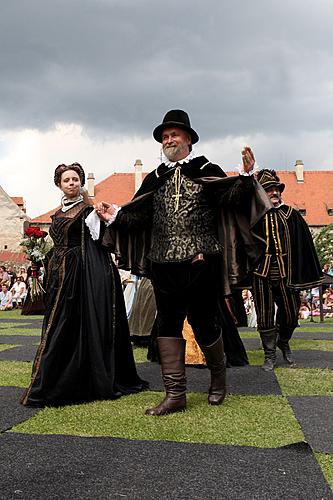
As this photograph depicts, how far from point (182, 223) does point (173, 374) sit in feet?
3.42

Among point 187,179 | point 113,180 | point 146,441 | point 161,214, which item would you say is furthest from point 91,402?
point 113,180

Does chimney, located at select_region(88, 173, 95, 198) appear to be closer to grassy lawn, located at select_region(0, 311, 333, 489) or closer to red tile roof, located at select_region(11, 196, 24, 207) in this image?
red tile roof, located at select_region(11, 196, 24, 207)

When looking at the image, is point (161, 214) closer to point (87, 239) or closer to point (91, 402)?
point (87, 239)

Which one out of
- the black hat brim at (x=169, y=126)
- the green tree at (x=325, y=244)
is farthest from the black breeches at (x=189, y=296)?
the green tree at (x=325, y=244)

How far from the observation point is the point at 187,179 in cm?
397

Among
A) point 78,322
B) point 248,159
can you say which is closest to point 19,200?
point 78,322

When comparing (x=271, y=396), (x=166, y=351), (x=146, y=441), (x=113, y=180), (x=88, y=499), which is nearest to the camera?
(x=88, y=499)

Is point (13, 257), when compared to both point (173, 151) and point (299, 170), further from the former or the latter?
point (173, 151)

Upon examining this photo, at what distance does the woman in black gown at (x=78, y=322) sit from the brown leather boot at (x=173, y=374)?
1.95 feet

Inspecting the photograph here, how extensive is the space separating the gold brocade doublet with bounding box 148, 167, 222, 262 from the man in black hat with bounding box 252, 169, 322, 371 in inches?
74.4

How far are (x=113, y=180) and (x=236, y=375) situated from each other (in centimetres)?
4351

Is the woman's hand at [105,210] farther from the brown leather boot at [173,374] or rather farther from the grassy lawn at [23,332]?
the grassy lawn at [23,332]

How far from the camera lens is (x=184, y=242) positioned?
12.5 ft

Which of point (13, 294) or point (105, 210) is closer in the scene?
point (105, 210)
